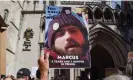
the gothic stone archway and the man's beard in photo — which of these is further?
the gothic stone archway

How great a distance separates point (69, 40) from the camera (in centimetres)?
901

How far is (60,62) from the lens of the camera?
26.5 ft

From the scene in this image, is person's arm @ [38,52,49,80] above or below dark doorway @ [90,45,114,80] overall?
below

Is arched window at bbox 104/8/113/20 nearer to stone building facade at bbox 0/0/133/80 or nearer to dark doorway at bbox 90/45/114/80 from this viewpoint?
stone building facade at bbox 0/0/133/80

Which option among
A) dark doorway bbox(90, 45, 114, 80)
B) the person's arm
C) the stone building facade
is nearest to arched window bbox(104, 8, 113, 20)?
the stone building facade

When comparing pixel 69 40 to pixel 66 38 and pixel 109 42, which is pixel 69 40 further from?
pixel 109 42

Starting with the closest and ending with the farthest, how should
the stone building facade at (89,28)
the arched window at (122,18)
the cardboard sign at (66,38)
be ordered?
the cardboard sign at (66,38) → the stone building facade at (89,28) → the arched window at (122,18)

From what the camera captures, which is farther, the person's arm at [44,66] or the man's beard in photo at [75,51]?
the man's beard in photo at [75,51]

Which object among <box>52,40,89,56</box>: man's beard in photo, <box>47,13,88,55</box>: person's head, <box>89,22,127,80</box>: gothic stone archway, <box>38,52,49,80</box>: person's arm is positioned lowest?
<box>38,52,49,80</box>: person's arm

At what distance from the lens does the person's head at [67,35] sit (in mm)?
8484

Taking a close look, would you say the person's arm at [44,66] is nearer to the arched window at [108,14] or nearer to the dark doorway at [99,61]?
the arched window at [108,14]

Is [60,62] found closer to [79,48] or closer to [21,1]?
[79,48]

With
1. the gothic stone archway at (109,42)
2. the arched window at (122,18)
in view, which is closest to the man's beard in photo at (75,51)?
the gothic stone archway at (109,42)

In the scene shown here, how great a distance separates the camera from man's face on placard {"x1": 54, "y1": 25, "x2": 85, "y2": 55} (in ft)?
27.6
